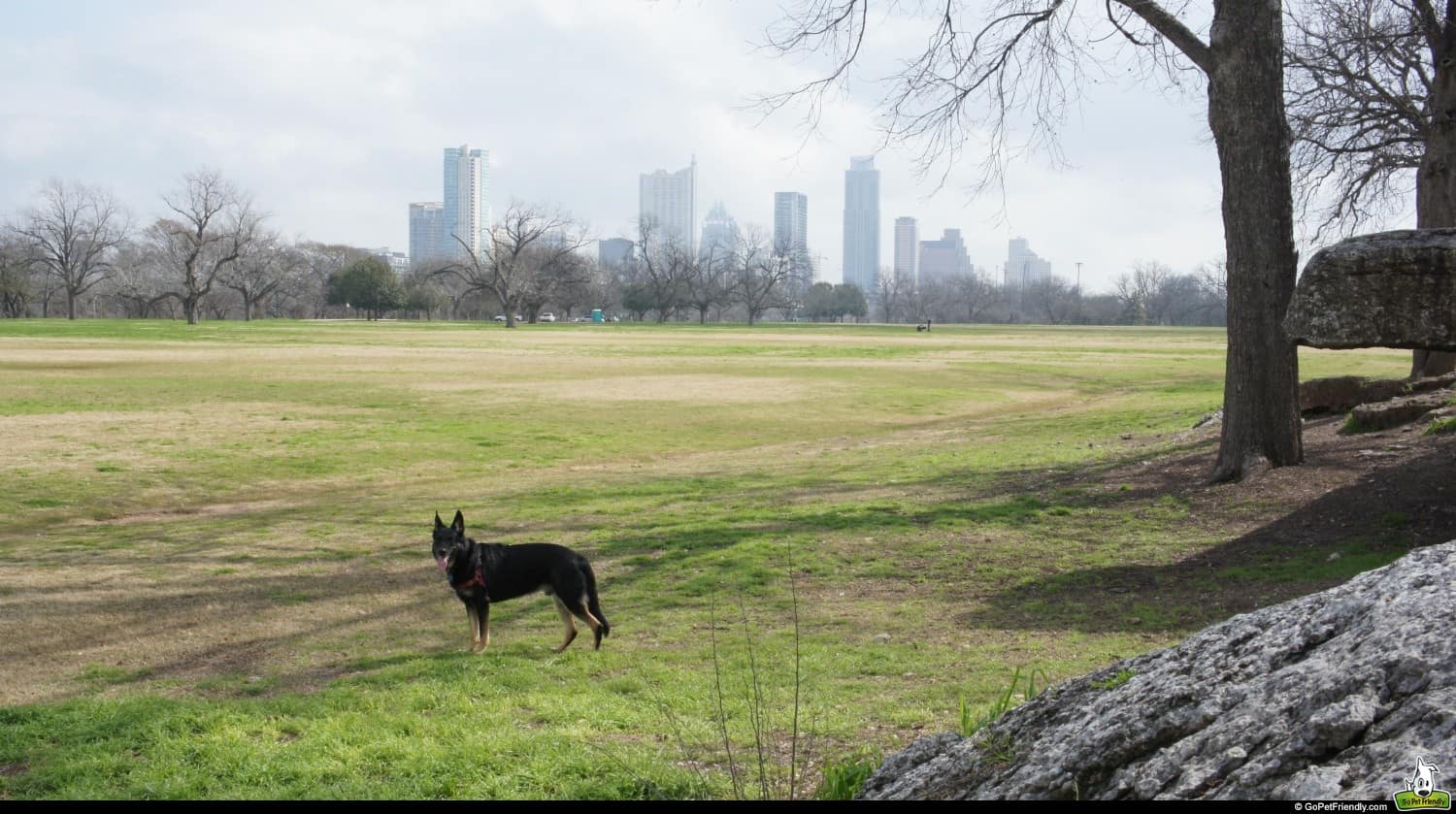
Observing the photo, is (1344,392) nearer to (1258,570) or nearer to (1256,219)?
(1256,219)

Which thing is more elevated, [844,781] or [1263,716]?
[1263,716]

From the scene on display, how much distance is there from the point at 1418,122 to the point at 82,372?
44122 mm

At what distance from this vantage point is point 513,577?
30.1 ft

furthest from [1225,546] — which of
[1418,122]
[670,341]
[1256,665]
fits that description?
[670,341]

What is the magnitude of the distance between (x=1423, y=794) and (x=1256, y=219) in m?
13.2

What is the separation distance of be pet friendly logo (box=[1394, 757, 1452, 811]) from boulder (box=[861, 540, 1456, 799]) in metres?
0.02

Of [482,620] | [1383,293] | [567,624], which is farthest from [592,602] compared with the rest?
[1383,293]

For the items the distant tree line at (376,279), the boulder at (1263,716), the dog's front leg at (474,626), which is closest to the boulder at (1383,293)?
the boulder at (1263,716)

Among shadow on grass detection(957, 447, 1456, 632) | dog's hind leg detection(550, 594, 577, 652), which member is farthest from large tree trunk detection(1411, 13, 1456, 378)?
dog's hind leg detection(550, 594, 577, 652)

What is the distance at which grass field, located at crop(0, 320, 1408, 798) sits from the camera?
634 centimetres

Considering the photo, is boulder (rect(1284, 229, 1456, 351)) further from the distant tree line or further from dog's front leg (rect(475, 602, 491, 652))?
the distant tree line

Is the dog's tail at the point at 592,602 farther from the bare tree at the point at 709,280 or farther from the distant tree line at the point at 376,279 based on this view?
the bare tree at the point at 709,280

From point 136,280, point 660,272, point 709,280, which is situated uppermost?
point 660,272

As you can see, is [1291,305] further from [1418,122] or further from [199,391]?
[199,391]
